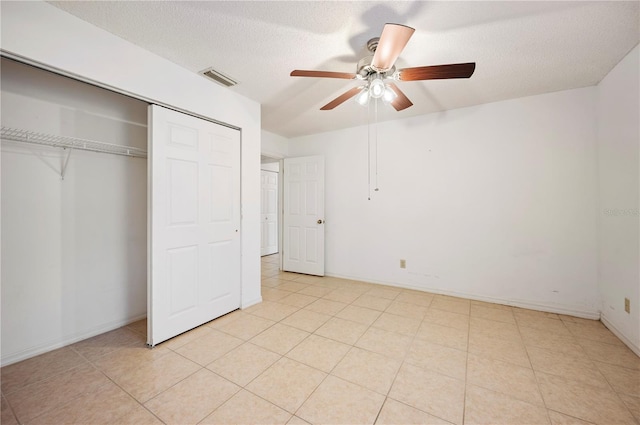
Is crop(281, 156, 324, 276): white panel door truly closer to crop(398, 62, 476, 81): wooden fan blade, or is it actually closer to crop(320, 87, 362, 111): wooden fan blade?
crop(320, 87, 362, 111): wooden fan blade

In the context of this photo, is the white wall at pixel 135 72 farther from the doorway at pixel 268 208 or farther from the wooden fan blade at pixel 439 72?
the doorway at pixel 268 208

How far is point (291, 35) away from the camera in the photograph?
1916 millimetres

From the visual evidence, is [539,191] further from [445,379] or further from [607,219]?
[445,379]

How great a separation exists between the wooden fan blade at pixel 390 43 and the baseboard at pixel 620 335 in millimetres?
2939

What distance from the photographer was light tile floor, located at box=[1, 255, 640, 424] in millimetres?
1501

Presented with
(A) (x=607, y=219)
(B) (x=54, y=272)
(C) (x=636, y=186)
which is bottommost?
(B) (x=54, y=272)

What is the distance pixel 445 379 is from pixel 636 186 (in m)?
2.22

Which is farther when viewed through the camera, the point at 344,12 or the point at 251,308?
the point at 251,308

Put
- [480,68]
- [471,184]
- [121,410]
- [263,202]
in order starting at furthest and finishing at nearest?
[263,202], [471,184], [480,68], [121,410]

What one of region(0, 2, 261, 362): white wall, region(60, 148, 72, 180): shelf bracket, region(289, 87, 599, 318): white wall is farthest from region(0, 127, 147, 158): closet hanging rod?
region(289, 87, 599, 318): white wall

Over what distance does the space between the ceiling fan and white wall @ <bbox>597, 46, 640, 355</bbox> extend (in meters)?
1.71

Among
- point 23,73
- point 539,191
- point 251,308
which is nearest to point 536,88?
point 539,191

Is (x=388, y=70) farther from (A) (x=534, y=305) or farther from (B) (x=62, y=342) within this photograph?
(B) (x=62, y=342)

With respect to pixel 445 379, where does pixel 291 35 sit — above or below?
above
